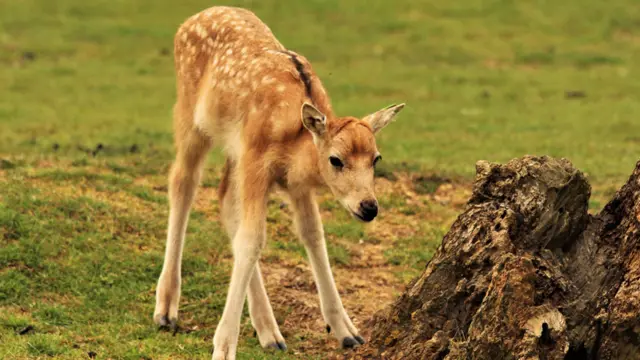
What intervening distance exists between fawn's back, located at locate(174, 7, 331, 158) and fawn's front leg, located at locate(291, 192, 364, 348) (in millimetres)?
695

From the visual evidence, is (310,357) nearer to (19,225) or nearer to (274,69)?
(274,69)

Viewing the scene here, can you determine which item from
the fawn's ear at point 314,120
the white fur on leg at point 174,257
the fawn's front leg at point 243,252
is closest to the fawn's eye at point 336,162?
the fawn's ear at point 314,120

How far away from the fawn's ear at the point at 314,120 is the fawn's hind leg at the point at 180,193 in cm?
204

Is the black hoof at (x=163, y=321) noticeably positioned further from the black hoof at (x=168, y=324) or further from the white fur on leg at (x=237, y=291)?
the white fur on leg at (x=237, y=291)

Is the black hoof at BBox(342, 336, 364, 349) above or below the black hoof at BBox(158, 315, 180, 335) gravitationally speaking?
above

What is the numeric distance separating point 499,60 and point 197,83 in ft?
52.2

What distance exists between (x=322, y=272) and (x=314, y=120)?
5.26ft

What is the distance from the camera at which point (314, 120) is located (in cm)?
848

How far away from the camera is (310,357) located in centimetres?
909

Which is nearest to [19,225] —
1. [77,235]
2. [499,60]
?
[77,235]

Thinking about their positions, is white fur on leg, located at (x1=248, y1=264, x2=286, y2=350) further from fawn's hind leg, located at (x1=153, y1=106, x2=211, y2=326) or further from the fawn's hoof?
fawn's hind leg, located at (x1=153, y1=106, x2=211, y2=326)

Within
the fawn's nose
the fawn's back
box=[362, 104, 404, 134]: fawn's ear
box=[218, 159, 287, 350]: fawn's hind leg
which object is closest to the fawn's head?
the fawn's nose

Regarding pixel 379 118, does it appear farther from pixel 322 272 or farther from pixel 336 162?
pixel 322 272

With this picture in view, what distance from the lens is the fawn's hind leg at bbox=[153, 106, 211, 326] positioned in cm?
995
